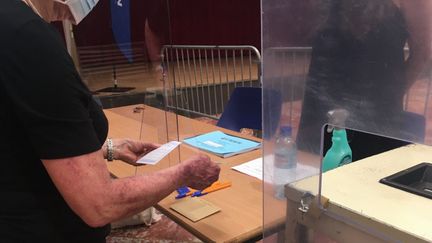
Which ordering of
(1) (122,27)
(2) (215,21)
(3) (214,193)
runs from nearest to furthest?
(3) (214,193)
(1) (122,27)
(2) (215,21)

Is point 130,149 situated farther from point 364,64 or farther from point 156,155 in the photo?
point 364,64

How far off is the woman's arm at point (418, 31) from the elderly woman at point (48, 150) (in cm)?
56

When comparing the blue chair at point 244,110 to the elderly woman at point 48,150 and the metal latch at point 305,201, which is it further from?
the elderly woman at point 48,150

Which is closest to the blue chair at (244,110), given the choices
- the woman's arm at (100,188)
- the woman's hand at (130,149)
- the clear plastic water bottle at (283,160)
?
the woman's hand at (130,149)

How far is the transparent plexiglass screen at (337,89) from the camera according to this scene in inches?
25.7

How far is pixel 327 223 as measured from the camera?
36.5 inches

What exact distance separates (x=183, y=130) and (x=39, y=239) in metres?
0.96

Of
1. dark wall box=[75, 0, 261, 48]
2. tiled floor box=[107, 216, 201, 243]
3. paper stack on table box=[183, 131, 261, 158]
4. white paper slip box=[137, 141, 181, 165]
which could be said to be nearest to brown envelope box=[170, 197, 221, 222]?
white paper slip box=[137, 141, 181, 165]

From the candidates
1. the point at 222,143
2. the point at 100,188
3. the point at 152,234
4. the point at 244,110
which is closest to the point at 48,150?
the point at 100,188

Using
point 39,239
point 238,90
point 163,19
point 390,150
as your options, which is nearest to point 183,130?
point 163,19

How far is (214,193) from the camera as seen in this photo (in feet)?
4.04

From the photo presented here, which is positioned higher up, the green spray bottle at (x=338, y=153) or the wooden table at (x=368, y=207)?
the green spray bottle at (x=338, y=153)

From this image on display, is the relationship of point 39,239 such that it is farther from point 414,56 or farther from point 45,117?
point 414,56

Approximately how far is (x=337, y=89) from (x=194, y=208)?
0.55 meters
